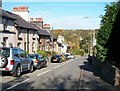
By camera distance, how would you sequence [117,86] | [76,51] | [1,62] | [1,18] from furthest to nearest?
[76,51] → [1,18] → [1,62] → [117,86]

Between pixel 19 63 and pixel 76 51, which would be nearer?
pixel 19 63

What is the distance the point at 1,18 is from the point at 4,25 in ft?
4.46

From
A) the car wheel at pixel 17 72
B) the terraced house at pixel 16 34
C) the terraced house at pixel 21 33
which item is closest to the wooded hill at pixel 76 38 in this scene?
the terraced house at pixel 21 33

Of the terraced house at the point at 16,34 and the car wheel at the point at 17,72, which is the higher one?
the terraced house at the point at 16,34

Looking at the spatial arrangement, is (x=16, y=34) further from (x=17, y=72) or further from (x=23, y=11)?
(x=17, y=72)

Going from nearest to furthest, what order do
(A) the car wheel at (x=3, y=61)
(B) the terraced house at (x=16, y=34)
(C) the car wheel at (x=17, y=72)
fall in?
1. (A) the car wheel at (x=3, y=61)
2. (C) the car wheel at (x=17, y=72)
3. (B) the terraced house at (x=16, y=34)

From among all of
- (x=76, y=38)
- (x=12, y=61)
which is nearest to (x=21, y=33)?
(x=12, y=61)

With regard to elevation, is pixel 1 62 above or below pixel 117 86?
above

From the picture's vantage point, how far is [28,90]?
43.9 feet

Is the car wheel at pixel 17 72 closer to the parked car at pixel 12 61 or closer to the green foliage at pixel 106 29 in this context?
the parked car at pixel 12 61

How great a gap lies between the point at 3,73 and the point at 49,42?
1786 inches

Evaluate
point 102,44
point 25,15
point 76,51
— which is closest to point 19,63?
point 102,44

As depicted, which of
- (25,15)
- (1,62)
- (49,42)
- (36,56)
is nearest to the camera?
(1,62)

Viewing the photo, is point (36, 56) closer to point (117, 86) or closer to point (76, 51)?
point (117, 86)
